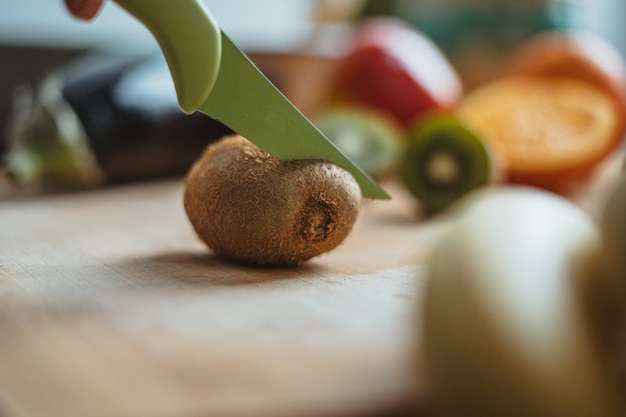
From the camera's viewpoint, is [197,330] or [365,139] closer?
[197,330]

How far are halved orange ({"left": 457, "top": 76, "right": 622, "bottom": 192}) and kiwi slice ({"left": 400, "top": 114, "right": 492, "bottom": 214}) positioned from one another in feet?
0.38

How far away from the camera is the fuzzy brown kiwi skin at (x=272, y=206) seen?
1.06 m

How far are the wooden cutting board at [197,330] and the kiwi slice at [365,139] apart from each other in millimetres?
814

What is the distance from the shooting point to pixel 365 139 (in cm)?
226

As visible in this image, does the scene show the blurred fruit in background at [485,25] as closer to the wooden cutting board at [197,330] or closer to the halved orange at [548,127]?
the halved orange at [548,127]

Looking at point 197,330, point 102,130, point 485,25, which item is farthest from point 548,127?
point 197,330

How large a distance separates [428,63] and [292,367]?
2043 millimetres

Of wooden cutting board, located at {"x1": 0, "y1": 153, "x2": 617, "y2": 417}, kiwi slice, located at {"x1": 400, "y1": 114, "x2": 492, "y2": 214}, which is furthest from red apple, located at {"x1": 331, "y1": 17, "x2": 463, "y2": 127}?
wooden cutting board, located at {"x1": 0, "y1": 153, "x2": 617, "y2": 417}

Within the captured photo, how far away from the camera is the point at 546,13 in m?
3.01

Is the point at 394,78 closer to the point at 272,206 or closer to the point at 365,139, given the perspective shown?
the point at 365,139

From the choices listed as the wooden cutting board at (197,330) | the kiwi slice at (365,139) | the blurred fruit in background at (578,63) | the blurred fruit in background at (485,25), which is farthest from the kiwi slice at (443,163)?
the blurred fruit in background at (485,25)

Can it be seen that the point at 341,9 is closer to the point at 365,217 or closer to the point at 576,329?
the point at 365,217

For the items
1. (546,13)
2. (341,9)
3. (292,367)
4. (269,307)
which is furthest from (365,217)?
(341,9)

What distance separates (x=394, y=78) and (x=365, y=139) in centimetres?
34
